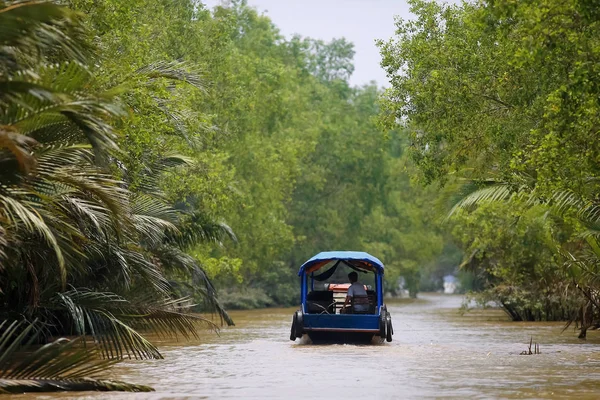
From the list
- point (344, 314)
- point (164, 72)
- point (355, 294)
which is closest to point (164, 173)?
point (355, 294)

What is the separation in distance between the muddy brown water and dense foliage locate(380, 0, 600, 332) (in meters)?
2.67

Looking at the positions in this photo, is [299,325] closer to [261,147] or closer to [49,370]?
[49,370]

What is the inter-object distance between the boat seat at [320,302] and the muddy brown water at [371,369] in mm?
938

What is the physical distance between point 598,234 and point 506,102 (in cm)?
458

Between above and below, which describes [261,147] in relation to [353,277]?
above

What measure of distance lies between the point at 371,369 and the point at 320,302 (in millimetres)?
7510

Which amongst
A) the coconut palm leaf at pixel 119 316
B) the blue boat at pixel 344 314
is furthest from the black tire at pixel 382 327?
the coconut palm leaf at pixel 119 316

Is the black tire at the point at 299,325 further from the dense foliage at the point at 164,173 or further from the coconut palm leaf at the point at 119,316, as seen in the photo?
the coconut palm leaf at the point at 119,316

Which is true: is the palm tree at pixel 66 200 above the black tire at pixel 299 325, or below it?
above

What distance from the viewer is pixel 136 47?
23156 mm

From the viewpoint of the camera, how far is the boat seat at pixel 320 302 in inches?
1046

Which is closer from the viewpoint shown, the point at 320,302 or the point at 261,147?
the point at 320,302

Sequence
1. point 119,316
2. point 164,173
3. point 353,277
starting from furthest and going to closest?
point 164,173 → point 353,277 → point 119,316

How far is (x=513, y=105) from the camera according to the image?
19.8 m
